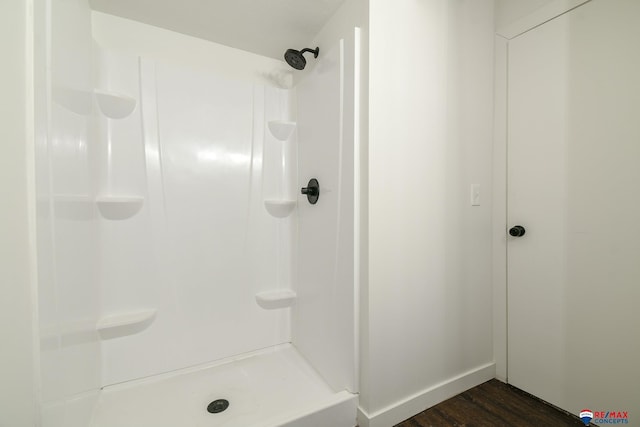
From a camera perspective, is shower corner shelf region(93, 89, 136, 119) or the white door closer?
the white door

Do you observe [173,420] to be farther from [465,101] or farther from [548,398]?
[465,101]

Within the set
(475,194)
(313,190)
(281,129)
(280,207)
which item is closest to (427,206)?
(475,194)

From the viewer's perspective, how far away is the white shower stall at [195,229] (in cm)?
96

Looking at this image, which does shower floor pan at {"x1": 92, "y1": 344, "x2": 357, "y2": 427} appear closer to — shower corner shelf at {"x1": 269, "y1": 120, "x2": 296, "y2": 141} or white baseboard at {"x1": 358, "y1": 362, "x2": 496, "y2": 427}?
white baseboard at {"x1": 358, "y1": 362, "x2": 496, "y2": 427}

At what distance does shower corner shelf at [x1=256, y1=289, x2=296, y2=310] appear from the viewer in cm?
157

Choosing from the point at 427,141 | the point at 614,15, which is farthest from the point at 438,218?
the point at 614,15

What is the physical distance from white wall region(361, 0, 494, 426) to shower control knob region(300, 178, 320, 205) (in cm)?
39

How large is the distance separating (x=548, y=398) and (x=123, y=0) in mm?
2730

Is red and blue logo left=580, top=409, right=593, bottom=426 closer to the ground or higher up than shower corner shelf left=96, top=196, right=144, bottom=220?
closer to the ground

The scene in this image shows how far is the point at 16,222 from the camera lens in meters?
0.62

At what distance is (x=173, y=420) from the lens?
107 cm

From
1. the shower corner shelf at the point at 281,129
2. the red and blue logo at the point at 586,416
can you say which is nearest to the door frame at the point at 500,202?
the red and blue logo at the point at 586,416

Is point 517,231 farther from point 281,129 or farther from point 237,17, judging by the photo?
point 237,17

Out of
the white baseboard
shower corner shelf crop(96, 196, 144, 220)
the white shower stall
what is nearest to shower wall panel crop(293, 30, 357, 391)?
the white shower stall
